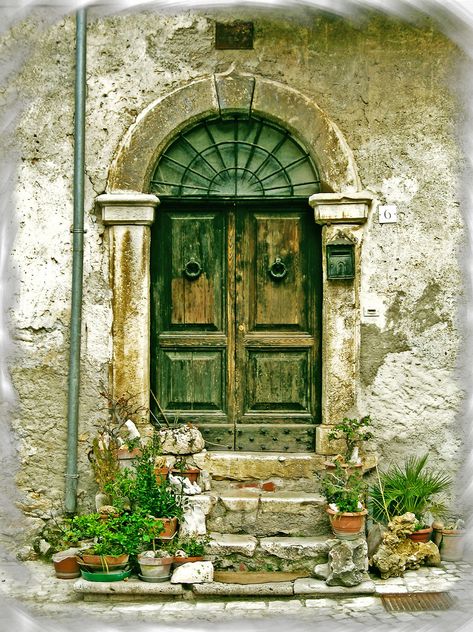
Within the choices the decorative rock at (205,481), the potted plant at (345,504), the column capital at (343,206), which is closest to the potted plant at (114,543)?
the decorative rock at (205,481)

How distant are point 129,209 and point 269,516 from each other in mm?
2431

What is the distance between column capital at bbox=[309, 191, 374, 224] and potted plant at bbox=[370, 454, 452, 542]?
1.81 m

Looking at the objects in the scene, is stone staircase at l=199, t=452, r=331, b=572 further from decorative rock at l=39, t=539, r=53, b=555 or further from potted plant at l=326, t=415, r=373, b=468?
decorative rock at l=39, t=539, r=53, b=555

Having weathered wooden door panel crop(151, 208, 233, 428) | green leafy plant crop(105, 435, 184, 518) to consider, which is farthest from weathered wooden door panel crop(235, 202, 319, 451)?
green leafy plant crop(105, 435, 184, 518)

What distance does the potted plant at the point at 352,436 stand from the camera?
229 inches

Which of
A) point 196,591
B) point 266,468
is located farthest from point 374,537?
point 196,591

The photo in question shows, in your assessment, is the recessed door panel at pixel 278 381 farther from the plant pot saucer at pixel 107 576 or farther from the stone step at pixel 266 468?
the plant pot saucer at pixel 107 576

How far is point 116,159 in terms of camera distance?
6.15 m

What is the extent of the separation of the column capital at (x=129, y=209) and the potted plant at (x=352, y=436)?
2042 mm

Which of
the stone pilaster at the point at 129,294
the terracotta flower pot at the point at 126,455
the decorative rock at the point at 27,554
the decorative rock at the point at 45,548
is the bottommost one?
A: the decorative rock at the point at 27,554

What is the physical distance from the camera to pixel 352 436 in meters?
5.80

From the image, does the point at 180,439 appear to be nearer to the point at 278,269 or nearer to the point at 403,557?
the point at 278,269

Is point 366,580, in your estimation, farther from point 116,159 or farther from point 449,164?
point 116,159

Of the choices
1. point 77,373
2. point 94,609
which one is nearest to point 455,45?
point 77,373
